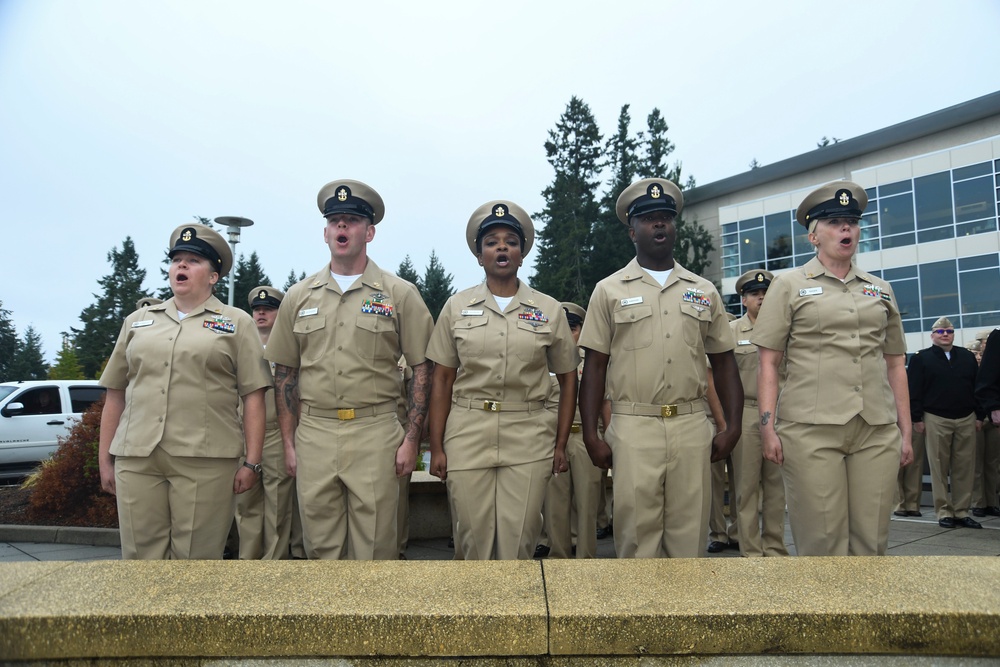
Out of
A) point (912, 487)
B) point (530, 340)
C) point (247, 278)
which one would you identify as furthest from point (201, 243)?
point (247, 278)

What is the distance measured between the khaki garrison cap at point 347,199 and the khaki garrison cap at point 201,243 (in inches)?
24.7

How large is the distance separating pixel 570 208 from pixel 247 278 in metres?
29.0

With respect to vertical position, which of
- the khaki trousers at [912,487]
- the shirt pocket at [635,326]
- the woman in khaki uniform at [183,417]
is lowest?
the khaki trousers at [912,487]

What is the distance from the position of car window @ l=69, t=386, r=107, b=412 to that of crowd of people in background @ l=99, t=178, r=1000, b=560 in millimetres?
10784

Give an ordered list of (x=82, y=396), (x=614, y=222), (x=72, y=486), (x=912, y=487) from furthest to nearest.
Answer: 1. (x=614, y=222)
2. (x=82, y=396)
3. (x=912, y=487)
4. (x=72, y=486)

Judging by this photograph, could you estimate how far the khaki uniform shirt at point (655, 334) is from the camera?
3.96 m

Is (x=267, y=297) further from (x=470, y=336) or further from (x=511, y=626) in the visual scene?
(x=511, y=626)

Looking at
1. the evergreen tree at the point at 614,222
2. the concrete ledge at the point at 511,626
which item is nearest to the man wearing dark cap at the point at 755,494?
the concrete ledge at the point at 511,626

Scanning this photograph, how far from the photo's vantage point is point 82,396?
1352 centimetres

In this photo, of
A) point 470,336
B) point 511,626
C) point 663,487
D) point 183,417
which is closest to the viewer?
point 511,626

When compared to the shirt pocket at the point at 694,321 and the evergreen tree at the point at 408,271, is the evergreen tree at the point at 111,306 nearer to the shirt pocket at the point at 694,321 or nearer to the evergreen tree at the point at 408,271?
the evergreen tree at the point at 408,271

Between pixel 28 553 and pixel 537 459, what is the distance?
576cm

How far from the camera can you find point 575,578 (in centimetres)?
236

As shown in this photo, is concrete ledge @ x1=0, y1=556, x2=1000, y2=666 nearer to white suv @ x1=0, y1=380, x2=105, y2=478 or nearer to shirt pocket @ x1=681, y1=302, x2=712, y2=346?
shirt pocket @ x1=681, y1=302, x2=712, y2=346
